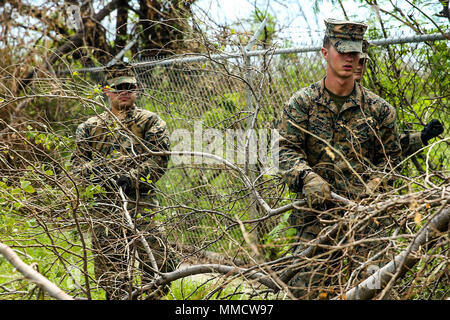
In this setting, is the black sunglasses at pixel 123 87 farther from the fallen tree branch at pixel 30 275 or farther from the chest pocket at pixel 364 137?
the fallen tree branch at pixel 30 275

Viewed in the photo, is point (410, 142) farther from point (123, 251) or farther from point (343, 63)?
point (123, 251)

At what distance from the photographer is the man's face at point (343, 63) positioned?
11.9 feet

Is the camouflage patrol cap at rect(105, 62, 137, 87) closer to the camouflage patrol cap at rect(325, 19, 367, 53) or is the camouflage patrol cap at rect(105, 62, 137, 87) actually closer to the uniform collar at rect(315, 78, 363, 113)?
the uniform collar at rect(315, 78, 363, 113)

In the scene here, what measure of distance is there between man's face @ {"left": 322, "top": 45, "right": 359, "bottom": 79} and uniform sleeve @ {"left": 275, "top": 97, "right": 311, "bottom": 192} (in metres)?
0.31

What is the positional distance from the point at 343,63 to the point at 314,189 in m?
0.94

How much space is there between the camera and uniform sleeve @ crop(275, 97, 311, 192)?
11.5 feet

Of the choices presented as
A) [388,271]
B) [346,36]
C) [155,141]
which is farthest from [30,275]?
[155,141]

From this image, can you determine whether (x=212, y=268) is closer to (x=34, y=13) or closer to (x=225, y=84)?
(x=225, y=84)

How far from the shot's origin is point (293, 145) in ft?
12.1

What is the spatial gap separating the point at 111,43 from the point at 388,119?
794 centimetres

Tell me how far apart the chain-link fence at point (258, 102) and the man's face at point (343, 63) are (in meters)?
0.41
